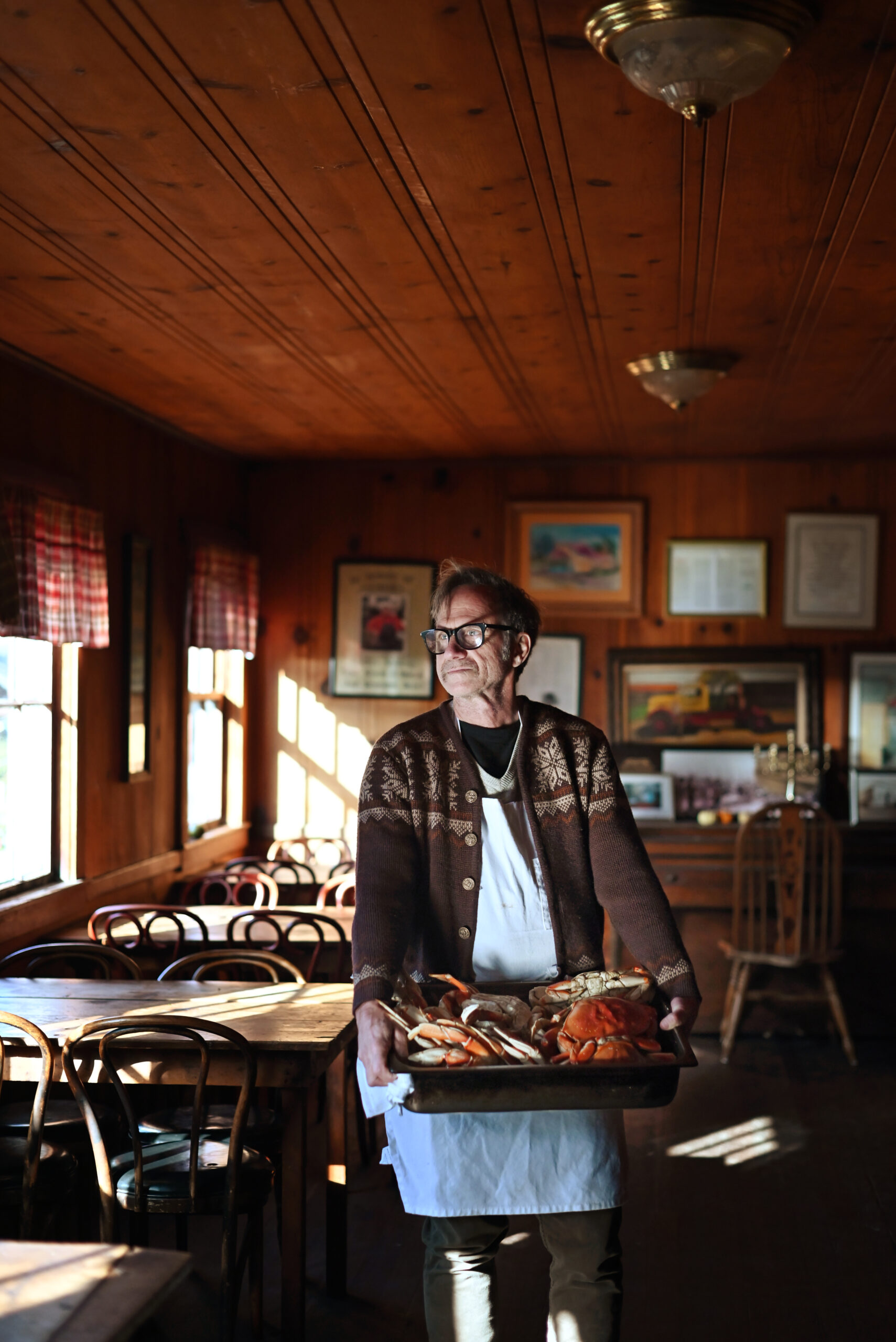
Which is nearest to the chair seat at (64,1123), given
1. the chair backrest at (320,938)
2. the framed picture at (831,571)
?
the chair backrest at (320,938)

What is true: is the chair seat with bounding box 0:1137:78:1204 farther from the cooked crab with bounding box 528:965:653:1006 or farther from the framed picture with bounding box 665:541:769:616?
the framed picture with bounding box 665:541:769:616


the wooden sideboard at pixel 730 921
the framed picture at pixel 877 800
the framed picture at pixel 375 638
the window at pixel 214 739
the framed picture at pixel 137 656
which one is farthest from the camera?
the framed picture at pixel 375 638

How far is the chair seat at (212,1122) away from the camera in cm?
289

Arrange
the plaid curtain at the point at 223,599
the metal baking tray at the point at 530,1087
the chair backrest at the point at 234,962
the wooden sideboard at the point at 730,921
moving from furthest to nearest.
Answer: the plaid curtain at the point at 223,599, the wooden sideboard at the point at 730,921, the chair backrest at the point at 234,962, the metal baking tray at the point at 530,1087

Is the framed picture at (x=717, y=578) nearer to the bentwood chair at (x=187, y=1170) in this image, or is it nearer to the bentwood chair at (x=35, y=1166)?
the bentwood chair at (x=187, y=1170)

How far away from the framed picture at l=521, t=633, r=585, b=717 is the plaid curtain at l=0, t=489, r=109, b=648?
2.23 m

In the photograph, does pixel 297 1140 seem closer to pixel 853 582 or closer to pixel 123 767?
pixel 123 767

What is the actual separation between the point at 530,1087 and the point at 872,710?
447cm

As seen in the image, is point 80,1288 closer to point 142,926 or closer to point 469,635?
point 469,635

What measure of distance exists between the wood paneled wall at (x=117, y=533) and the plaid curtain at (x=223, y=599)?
2.8 inches

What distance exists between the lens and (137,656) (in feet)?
15.4

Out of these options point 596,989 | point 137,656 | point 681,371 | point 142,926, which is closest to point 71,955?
point 142,926

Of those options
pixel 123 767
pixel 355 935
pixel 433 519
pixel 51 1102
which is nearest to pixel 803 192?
pixel 355 935

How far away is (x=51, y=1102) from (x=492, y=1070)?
2.05 metres
